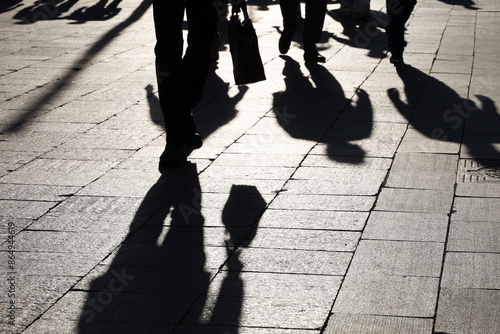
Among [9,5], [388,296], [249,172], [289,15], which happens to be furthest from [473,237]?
[9,5]

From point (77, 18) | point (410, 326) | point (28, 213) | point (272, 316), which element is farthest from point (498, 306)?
point (77, 18)

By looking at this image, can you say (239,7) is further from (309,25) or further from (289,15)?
(289,15)

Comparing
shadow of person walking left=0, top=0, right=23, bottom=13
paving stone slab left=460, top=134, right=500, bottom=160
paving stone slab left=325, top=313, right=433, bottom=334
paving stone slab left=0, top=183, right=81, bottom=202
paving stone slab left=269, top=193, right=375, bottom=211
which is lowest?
shadow of person walking left=0, top=0, right=23, bottom=13

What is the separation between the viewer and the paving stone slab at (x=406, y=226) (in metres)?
4.76

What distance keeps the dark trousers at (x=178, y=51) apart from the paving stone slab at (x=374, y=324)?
104 inches

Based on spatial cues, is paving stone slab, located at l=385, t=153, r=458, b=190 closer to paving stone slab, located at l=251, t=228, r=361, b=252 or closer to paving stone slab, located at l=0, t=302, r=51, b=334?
paving stone slab, located at l=251, t=228, r=361, b=252

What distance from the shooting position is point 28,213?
5246mm

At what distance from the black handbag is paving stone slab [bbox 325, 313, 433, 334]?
3625 millimetres

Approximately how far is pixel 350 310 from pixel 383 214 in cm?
133

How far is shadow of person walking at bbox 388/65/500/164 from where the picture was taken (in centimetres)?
673

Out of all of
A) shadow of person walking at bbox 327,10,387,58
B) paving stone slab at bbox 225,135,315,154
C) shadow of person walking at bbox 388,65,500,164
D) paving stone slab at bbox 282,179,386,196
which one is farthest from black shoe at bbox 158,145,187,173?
shadow of person walking at bbox 327,10,387,58

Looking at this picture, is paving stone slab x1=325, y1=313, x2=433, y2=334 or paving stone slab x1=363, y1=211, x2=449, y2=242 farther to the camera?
paving stone slab x1=363, y1=211, x2=449, y2=242

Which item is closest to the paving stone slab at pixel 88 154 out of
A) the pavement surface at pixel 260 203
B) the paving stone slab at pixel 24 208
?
the pavement surface at pixel 260 203

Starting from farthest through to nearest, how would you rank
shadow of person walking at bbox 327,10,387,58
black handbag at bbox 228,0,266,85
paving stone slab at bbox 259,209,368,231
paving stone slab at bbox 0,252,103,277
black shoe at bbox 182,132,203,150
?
1. shadow of person walking at bbox 327,10,387,58
2. black handbag at bbox 228,0,266,85
3. black shoe at bbox 182,132,203,150
4. paving stone slab at bbox 259,209,368,231
5. paving stone slab at bbox 0,252,103,277
